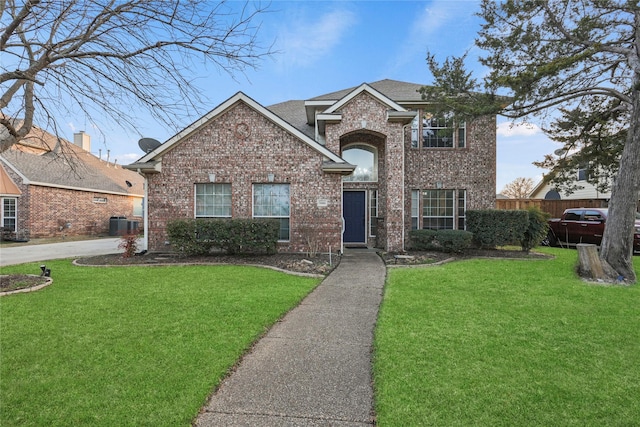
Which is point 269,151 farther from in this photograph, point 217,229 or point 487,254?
point 487,254

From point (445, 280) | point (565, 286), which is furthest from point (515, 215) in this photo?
point (445, 280)

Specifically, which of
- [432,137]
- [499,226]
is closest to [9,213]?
[432,137]

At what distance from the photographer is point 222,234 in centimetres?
1028

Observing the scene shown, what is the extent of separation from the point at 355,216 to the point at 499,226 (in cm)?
526

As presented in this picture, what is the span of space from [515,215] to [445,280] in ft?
18.5

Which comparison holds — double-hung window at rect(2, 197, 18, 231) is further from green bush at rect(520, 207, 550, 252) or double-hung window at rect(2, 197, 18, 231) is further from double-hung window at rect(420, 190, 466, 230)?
green bush at rect(520, 207, 550, 252)

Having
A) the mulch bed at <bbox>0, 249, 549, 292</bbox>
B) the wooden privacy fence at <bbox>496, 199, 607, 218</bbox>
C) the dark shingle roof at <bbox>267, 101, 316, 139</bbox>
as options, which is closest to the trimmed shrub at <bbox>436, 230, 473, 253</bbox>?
the mulch bed at <bbox>0, 249, 549, 292</bbox>

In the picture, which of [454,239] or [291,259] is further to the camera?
[454,239]

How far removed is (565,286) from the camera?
7270mm

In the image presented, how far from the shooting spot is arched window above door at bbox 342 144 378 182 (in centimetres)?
Result: 1353

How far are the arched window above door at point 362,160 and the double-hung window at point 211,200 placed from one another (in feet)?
16.3

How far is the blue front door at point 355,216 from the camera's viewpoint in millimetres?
13430

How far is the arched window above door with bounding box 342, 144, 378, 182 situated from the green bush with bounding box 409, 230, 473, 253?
10.1ft

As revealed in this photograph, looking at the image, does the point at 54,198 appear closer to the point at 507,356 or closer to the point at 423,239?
the point at 423,239
